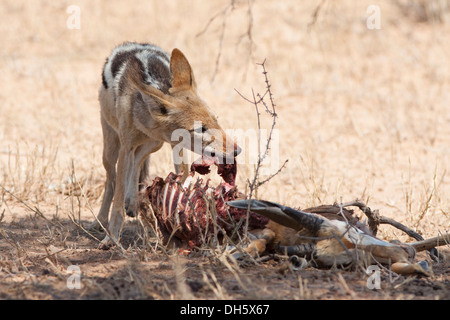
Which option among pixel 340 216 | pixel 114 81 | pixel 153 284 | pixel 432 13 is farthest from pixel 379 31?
pixel 153 284

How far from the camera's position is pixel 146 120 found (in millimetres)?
5266

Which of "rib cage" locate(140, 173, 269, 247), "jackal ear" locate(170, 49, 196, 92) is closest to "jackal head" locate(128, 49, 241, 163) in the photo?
"jackal ear" locate(170, 49, 196, 92)

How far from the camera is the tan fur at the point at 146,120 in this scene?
16.6ft

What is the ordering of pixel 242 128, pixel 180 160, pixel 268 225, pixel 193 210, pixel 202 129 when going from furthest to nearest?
pixel 242 128 → pixel 180 160 → pixel 202 129 → pixel 268 225 → pixel 193 210

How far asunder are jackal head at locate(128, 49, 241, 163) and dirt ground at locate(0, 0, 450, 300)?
2.64 feet

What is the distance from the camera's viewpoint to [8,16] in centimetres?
1488

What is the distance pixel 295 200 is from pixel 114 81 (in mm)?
2345

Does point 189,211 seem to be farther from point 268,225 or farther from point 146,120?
point 146,120

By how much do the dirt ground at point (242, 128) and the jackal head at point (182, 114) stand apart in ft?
2.64

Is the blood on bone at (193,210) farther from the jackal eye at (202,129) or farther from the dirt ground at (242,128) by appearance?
the jackal eye at (202,129)

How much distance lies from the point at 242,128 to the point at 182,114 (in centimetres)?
377

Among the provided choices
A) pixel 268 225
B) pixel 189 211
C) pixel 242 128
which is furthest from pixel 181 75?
pixel 242 128

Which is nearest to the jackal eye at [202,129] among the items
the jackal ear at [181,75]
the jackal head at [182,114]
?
the jackal head at [182,114]
